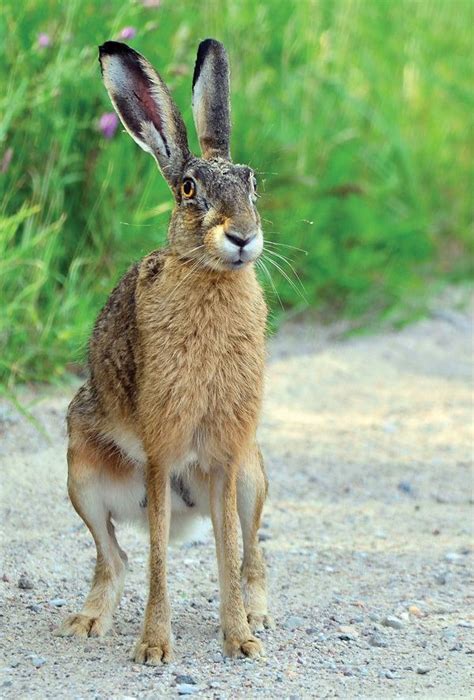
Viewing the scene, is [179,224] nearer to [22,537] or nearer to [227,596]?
[227,596]

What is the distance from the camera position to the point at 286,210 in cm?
771

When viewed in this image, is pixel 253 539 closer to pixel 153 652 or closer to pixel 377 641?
pixel 377 641

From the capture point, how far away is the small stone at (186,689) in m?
3.87

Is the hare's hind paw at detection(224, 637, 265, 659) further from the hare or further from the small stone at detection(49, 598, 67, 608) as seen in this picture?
the small stone at detection(49, 598, 67, 608)

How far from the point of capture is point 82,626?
14.5 feet

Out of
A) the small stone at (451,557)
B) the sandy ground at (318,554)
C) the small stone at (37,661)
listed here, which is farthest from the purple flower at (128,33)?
the small stone at (37,661)

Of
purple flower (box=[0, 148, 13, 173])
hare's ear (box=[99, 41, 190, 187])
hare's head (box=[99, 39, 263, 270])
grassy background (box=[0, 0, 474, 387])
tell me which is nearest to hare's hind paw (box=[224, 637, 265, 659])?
hare's head (box=[99, 39, 263, 270])

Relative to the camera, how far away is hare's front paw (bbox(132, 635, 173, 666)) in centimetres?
411

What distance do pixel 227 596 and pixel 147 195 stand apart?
288 centimetres

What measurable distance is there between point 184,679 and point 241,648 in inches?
11.3

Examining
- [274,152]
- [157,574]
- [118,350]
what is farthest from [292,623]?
[274,152]

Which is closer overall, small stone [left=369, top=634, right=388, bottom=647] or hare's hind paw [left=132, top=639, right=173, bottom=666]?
hare's hind paw [left=132, top=639, right=173, bottom=666]

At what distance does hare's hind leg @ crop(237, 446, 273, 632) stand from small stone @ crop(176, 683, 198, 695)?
2.00ft

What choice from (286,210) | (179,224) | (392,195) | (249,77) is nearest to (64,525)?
(179,224)
